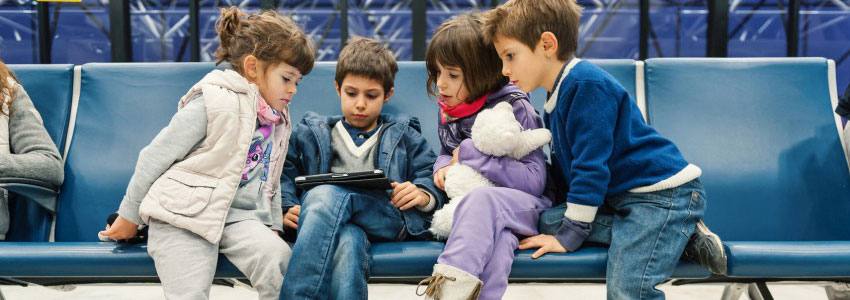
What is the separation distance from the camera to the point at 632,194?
1745 millimetres

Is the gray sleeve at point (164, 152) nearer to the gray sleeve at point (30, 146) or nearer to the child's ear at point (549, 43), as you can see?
the gray sleeve at point (30, 146)

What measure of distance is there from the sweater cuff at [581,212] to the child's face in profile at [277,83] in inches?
30.4

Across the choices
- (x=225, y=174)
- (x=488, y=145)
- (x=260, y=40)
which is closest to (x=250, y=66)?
(x=260, y=40)

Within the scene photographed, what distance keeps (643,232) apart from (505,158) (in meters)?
0.38

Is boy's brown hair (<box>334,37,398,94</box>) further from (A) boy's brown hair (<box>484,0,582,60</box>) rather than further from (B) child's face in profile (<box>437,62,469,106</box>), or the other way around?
(A) boy's brown hair (<box>484,0,582,60</box>)

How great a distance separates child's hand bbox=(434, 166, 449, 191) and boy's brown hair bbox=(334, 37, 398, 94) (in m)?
0.32

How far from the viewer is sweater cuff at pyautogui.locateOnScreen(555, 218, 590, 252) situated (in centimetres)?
169

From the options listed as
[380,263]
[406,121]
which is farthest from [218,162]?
[406,121]

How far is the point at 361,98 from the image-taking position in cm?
208

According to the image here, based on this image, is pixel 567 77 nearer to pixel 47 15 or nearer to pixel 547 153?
pixel 547 153

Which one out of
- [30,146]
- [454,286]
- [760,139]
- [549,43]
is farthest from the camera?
[760,139]

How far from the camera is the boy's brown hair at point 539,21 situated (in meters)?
1.77

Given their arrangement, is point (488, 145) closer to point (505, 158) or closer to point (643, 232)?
point (505, 158)

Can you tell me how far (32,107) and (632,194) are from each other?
5.80 feet
